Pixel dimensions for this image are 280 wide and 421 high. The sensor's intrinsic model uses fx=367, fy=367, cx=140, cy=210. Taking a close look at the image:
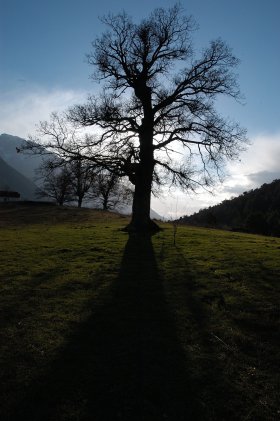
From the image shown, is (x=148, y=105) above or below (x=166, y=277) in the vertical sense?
above

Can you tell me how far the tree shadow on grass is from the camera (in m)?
5.67

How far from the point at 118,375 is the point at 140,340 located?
5.02ft

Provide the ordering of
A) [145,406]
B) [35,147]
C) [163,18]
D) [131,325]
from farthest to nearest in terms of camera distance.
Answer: [163,18] < [35,147] < [131,325] < [145,406]

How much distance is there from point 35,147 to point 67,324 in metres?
18.0

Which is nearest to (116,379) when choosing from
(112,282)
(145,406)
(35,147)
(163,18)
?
(145,406)

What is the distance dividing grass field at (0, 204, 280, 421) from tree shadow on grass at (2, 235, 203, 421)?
0.08 feet

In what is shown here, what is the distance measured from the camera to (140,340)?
8.14m

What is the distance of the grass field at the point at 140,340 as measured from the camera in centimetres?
590

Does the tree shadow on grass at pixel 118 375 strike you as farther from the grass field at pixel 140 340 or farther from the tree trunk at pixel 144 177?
the tree trunk at pixel 144 177

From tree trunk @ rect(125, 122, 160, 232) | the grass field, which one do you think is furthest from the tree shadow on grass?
tree trunk @ rect(125, 122, 160, 232)

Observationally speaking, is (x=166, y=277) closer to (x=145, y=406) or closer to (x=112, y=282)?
(x=112, y=282)

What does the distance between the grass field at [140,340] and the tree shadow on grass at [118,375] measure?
2cm

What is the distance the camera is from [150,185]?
87.7ft

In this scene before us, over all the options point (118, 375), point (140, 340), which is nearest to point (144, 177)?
point (140, 340)
